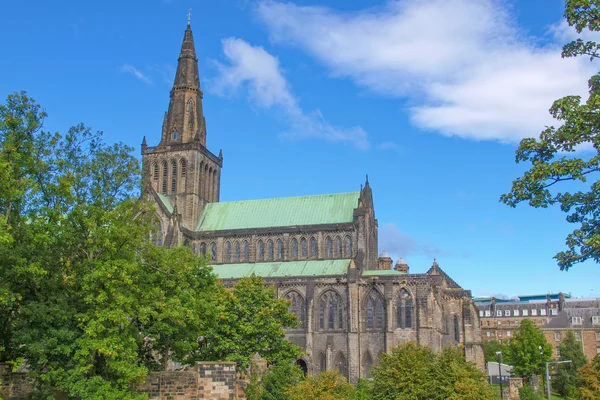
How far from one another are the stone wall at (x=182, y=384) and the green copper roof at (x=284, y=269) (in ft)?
129

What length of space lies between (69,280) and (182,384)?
633 cm

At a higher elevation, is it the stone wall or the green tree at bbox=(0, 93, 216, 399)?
the green tree at bbox=(0, 93, 216, 399)

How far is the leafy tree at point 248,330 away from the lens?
41500mm

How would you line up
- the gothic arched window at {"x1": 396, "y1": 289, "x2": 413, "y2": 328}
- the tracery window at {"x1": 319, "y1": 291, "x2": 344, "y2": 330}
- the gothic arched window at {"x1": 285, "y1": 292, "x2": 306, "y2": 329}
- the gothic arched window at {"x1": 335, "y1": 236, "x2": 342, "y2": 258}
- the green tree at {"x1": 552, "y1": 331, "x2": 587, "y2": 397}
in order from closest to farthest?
the gothic arched window at {"x1": 396, "y1": 289, "x2": 413, "y2": 328} < the tracery window at {"x1": 319, "y1": 291, "x2": 344, "y2": 330} < the green tree at {"x1": 552, "y1": 331, "x2": 587, "y2": 397} < the gothic arched window at {"x1": 285, "y1": 292, "x2": 306, "y2": 329} < the gothic arched window at {"x1": 335, "y1": 236, "x2": 342, "y2": 258}

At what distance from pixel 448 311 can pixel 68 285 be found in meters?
47.2

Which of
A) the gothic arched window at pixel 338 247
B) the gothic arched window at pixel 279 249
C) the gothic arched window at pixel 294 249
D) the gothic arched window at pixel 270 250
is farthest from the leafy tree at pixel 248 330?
the gothic arched window at pixel 270 250

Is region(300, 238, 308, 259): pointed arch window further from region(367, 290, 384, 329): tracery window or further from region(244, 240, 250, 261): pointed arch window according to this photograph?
region(367, 290, 384, 329): tracery window

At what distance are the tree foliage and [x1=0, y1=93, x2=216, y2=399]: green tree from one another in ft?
31.2

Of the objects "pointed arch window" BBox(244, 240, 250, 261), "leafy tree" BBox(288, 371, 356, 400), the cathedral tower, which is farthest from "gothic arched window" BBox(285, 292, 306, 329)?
"leafy tree" BBox(288, 371, 356, 400)

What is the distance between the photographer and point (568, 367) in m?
67.8

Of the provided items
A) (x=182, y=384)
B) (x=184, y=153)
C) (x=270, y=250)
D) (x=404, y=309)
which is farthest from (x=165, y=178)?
(x=182, y=384)

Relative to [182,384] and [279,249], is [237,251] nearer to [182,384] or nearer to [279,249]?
[279,249]

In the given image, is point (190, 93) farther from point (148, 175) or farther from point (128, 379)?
point (128, 379)

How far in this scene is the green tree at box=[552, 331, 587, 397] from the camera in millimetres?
63656
